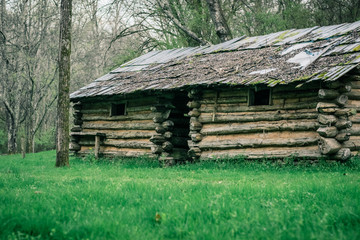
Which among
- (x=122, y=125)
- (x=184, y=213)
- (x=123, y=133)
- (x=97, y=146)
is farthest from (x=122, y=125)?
(x=184, y=213)

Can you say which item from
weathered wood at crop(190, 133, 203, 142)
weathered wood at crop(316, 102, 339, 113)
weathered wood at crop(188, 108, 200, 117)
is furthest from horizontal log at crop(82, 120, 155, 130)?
weathered wood at crop(316, 102, 339, 113)

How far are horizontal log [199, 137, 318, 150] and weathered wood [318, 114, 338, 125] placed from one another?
58 centimetres

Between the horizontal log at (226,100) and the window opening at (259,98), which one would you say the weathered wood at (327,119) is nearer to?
the window opening at (259,98)

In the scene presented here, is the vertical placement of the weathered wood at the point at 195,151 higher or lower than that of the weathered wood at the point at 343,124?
lower

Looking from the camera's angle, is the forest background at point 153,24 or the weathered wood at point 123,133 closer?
the weathered wood at point 123,133

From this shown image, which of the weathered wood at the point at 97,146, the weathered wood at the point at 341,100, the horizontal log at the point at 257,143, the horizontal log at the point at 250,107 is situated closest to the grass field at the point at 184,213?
the horizontal log at the point at 257,143

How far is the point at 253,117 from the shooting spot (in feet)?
35.4

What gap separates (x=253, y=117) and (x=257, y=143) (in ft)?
2.76

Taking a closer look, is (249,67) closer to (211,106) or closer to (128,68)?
(211,106)

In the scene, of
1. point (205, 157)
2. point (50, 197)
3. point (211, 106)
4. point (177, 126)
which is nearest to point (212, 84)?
point (211, 106)

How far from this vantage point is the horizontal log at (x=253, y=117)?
995cm

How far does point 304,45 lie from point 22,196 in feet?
32.6

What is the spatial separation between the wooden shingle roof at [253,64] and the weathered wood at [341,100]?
844mm

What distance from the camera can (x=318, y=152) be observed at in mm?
9445
